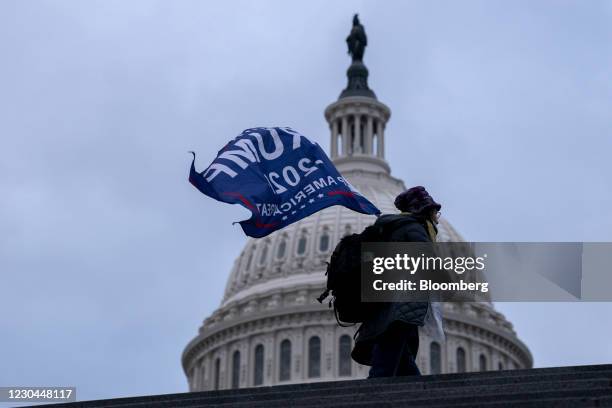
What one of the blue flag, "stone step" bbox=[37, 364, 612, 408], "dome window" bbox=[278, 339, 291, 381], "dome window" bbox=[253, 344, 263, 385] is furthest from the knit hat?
"dome window" bbox=[253, 344, 263, 385]

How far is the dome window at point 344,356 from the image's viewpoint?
325 feet

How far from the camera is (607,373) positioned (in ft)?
56.7

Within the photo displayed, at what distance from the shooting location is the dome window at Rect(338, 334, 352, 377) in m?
99.0

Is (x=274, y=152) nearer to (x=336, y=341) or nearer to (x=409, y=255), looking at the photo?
(x=409, y=255)

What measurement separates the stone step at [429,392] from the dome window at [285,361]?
81.9 meters

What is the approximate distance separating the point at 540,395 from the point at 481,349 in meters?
89.4

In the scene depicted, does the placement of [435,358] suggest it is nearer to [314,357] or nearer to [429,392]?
[314,357]

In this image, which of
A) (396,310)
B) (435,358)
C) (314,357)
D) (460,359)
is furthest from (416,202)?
(460,359)

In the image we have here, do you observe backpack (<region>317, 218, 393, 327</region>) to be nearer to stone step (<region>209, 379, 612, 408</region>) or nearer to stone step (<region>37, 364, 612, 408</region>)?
stone step (<region>37, 364, 612, 408</region>)

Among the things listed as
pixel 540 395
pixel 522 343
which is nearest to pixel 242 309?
pixel 522 343

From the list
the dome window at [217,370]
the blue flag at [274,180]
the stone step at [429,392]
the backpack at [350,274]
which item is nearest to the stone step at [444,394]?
the stone step at [429,392]

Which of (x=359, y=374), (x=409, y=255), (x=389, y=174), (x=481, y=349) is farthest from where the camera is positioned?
(x=389, y=174)

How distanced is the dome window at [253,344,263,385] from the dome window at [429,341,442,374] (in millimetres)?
9821

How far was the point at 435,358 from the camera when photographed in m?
102
